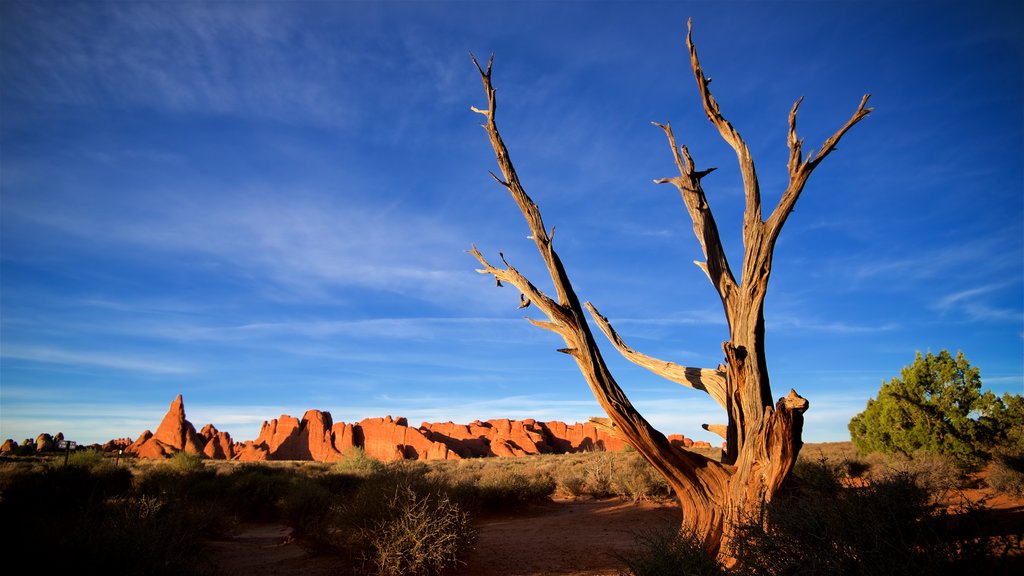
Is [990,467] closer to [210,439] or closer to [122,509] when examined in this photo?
[122,509]

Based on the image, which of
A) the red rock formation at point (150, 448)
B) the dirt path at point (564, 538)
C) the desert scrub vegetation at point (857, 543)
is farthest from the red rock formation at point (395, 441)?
the desert scrub vegetation at point (857, 543)

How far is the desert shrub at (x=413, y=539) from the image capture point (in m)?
8.01

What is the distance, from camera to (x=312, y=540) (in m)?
10.1

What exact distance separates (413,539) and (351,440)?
205ft

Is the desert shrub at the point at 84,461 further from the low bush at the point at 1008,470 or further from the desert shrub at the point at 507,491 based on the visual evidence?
the low bush at the point at 1008,470

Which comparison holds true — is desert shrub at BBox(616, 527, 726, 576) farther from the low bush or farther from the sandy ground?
the low bush

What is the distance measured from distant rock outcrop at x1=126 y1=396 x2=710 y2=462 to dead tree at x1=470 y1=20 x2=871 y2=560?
55951 millimetres

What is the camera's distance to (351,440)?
215ft

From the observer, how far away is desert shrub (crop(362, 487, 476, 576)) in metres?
8.01

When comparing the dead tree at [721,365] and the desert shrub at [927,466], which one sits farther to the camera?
A: the desert shrub at [927,466]

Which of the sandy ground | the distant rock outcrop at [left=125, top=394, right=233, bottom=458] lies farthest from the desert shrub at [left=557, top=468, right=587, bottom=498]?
the distant rock outcrop at [left=125, top=394, right=233, bottom=458]

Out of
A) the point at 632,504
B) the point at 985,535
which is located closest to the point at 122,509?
the point at 985,535

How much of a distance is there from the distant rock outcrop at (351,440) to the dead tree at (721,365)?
55951mm

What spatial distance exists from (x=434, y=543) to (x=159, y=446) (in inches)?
2741
